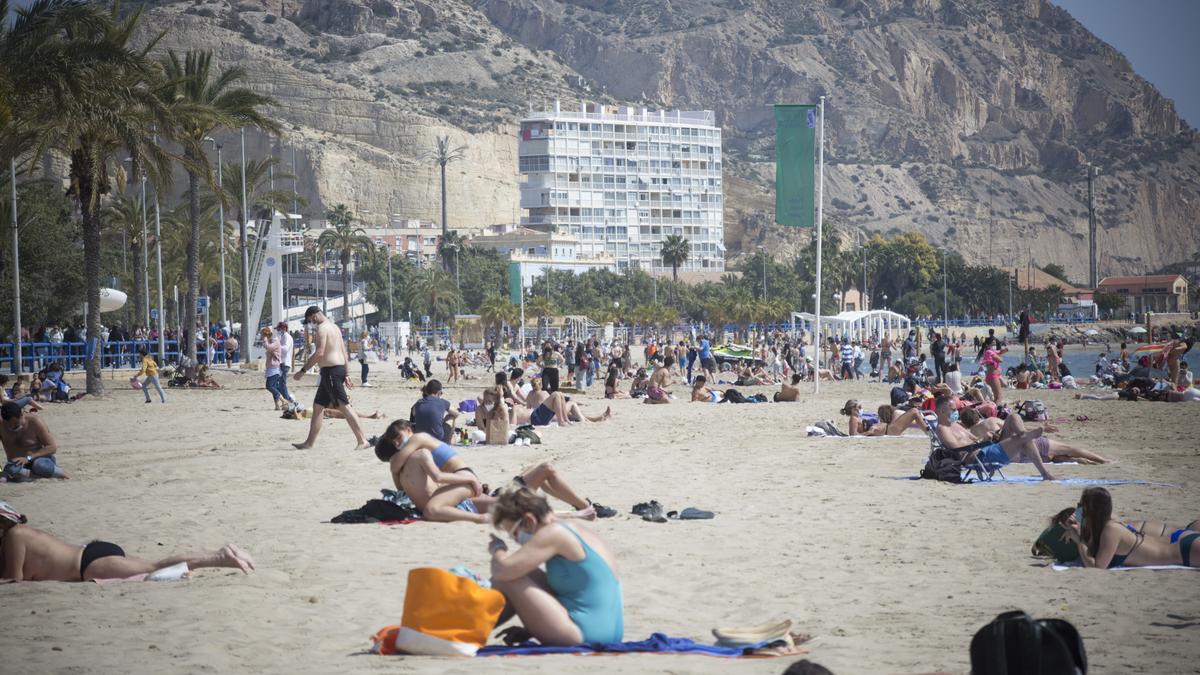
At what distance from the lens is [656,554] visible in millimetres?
8648

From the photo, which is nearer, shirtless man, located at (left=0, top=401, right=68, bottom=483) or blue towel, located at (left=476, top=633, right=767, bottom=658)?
blue towel, located at (left=476, top=633, right=767, bottom=658)

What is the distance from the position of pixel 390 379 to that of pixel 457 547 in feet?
95.6

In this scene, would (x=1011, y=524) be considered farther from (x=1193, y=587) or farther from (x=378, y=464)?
(x=378, y=464)

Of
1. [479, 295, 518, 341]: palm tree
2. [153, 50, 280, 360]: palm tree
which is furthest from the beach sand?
[479, 295, 518, 341]: palm tree

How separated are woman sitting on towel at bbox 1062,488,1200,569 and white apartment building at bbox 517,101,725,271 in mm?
128735

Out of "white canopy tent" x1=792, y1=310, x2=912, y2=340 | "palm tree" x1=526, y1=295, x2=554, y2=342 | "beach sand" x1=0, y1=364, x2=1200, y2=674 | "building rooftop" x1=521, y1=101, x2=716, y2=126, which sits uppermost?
"building rooftop" x1=521, y1=101, x2=716, y2=126

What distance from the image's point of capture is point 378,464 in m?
13.6

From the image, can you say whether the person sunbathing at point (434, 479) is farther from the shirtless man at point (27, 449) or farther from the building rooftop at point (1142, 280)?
the building rooftop at point (1142, 280)

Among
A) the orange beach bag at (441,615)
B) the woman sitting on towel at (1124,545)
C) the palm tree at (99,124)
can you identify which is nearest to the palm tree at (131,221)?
the palm tree at (99,124)

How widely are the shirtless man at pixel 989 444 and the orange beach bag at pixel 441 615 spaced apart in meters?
7.23

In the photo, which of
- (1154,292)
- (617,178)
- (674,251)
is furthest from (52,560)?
(1154,292)

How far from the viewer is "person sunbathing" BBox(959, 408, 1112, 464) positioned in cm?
1280

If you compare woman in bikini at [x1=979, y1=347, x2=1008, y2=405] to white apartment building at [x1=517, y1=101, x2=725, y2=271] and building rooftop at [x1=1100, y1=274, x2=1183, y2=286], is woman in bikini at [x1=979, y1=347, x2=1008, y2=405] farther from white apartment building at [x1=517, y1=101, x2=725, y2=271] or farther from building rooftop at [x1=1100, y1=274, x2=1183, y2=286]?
building rooftop at [x1=1100, y1=274, x2=1183, y2=286]

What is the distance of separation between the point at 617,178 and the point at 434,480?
13464cm
